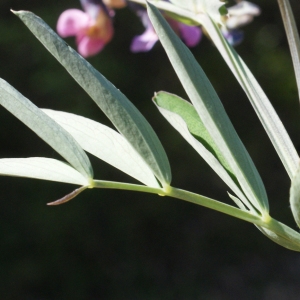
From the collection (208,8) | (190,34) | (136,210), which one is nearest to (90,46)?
(190,34)

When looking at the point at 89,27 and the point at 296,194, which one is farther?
the point at 89,27

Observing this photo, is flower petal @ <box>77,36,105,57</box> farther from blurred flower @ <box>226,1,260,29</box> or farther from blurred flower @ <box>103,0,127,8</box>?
blurred flower @ <box>226,1,260,29</box>

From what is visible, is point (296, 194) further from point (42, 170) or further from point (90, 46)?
point (90, 46)

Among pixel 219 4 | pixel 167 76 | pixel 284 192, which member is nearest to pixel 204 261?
pixel 284 192

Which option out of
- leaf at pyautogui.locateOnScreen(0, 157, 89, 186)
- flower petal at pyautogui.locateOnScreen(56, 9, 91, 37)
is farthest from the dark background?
leaf at pyautogui.locateOnScreen(0, 157, 89, 186)

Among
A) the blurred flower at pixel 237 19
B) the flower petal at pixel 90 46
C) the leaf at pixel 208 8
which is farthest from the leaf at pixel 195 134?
the flower petal at pixel 90 46

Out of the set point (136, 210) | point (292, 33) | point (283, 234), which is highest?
point (292, 33)
